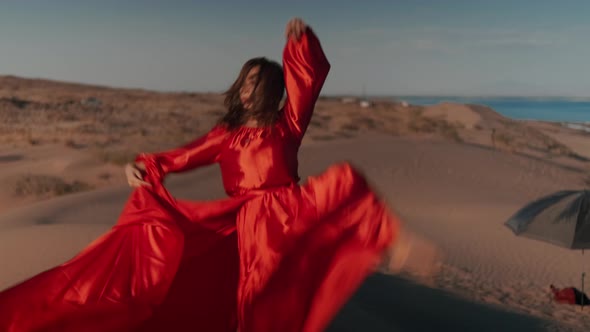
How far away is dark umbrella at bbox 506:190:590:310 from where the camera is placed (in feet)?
29.1

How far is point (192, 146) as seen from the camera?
156 inches

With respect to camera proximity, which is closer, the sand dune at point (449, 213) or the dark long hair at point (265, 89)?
the dark long hair at point (265, 89)

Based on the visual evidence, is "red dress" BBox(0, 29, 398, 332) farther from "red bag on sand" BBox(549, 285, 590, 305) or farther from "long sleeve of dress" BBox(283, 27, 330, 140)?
"red bag on sand" BBox(549, 285, 590, 305)

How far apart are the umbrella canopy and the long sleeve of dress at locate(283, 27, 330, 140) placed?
21.1 feet

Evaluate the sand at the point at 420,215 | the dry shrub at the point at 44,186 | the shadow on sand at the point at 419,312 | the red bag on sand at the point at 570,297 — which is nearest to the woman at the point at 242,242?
the sand at the point at 420,215

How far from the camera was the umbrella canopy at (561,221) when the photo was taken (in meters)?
8.87

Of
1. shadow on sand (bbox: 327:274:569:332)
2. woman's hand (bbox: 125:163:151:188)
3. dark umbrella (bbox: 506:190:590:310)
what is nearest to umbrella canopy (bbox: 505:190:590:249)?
dark umbrella (bbox: 506:190:590:310)

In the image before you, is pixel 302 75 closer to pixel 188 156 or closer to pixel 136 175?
pixel 188 156

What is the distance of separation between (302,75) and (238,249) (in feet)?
3.85

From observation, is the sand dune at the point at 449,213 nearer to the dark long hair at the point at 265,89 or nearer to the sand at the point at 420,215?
the sand at the point at 420,215

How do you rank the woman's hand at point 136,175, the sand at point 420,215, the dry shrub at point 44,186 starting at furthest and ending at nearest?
the dry shrub at point 44,186
the sand at point 420,215
the woman's hand at point 136,175

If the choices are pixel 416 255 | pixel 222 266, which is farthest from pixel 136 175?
pixel 416 255

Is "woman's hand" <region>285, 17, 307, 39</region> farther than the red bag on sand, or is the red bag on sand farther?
the red bag on sand

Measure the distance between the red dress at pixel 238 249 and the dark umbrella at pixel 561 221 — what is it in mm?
6345
